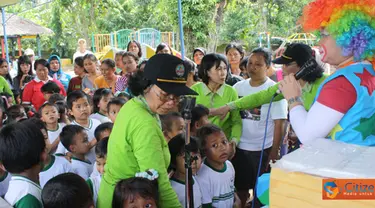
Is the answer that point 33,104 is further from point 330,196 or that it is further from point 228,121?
→ point 330,196

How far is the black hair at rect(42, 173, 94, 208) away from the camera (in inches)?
70.7

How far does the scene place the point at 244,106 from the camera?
115 inches

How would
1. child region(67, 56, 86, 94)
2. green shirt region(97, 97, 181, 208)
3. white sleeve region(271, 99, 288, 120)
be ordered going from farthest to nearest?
child region(67, 56, 86, 94), white sleeve region(271, 99, 288, 120), green shirt region(97, 97, 181, 208)

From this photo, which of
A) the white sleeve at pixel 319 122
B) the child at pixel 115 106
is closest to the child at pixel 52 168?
the child at pixel 115 106

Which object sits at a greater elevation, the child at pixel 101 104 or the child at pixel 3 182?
the child at pixel 101 104

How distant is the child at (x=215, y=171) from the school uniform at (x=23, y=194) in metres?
1.03

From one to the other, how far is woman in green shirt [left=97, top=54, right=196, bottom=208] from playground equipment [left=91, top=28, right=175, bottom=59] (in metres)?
13.6

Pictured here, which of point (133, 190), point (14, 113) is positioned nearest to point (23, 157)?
point (133, 190)

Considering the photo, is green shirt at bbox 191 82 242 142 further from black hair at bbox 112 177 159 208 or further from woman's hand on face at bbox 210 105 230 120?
black hair at bbox 112 177 159 208

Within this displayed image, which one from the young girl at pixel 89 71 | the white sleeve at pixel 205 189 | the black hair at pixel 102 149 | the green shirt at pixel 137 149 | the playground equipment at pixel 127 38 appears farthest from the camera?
the playground equipment at pixel 127 38

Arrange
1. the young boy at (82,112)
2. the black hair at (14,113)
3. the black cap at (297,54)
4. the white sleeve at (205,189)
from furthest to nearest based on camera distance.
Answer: the black hair at (14,113), the young boy at (82,112), the black cap at (297,54), the white sleeve at (205,189)

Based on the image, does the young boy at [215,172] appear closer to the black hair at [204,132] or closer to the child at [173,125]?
the black hair at [204,132]

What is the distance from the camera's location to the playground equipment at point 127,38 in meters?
15.8

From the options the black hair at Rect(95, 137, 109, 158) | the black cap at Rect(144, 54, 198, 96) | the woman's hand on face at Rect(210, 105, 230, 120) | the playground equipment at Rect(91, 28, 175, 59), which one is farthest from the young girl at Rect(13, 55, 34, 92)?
the playground equipment at Rect(91, 28, 175, 59)
